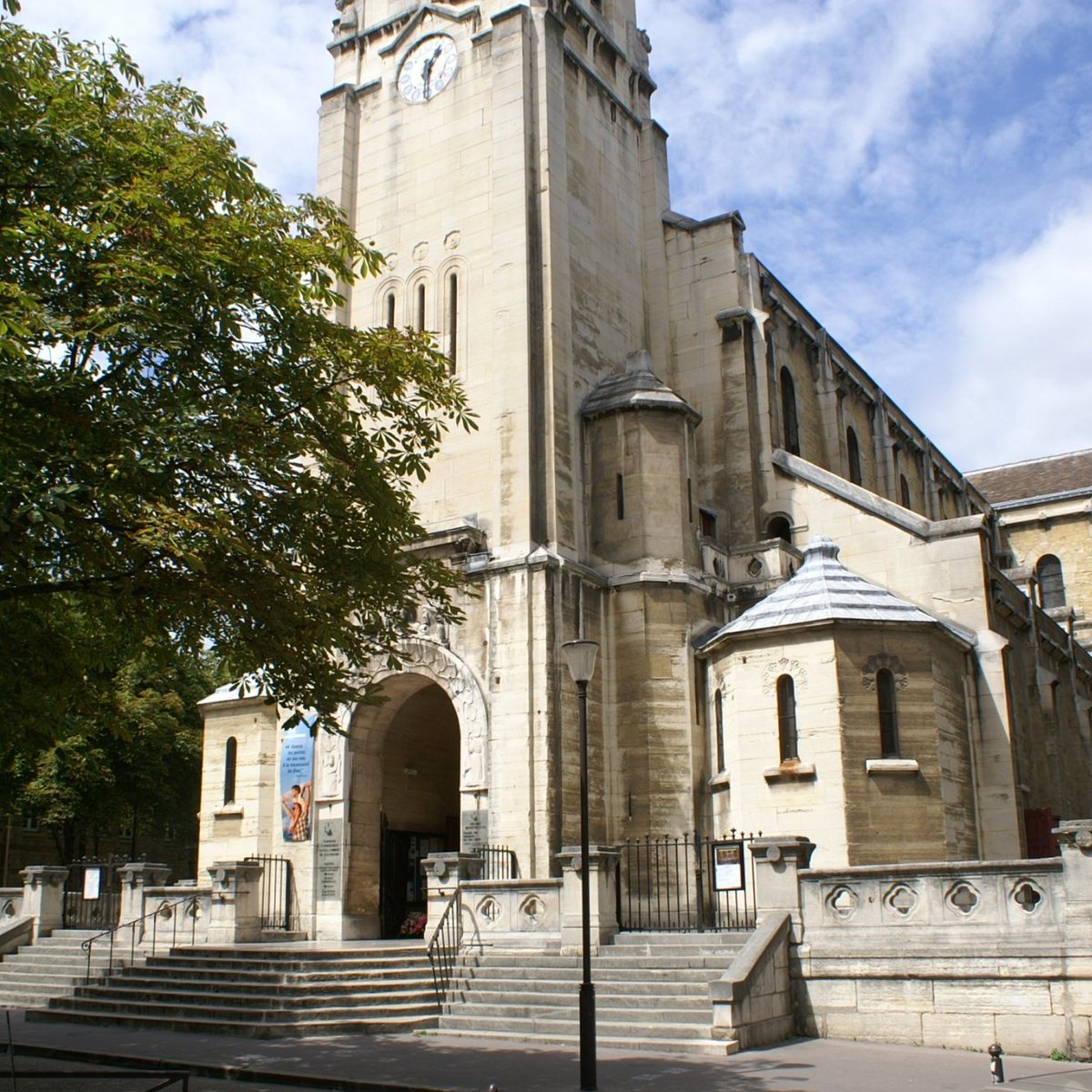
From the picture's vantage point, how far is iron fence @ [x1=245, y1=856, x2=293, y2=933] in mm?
24906

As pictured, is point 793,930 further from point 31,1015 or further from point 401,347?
point 31,1015

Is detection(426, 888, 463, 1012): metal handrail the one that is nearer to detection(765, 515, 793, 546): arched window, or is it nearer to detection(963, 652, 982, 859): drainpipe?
detection(963, 652, 982, 859): drainpipe

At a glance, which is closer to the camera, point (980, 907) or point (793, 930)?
point (980, 907)

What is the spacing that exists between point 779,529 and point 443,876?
12.0 metres

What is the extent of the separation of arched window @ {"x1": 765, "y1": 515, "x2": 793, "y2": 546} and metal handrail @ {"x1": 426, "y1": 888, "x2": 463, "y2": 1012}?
12.0m

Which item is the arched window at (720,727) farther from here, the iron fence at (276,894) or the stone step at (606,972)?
the iron fence at (276,894)

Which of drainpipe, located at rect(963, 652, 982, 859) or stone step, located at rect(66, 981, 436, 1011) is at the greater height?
drainpipe, located at rect(963, 652, 982, 859)

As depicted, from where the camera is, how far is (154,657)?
14539 mm

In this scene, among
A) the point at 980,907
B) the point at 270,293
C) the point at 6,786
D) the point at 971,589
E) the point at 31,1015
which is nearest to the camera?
the point at 270,293

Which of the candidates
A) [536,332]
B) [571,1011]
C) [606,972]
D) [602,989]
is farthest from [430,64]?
[571,1011]

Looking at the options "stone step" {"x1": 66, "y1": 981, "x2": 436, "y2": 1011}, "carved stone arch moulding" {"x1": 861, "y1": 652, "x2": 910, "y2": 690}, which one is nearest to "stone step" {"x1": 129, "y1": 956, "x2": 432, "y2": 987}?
"stone step" {"x1": 66, "y1": 981, "x2": 436, "y2": 1011}

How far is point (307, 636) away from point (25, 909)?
1598cm

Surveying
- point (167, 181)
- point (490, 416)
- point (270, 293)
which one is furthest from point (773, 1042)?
point (490, 416)

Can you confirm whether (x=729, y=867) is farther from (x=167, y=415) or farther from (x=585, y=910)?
(x=167, y=415)
